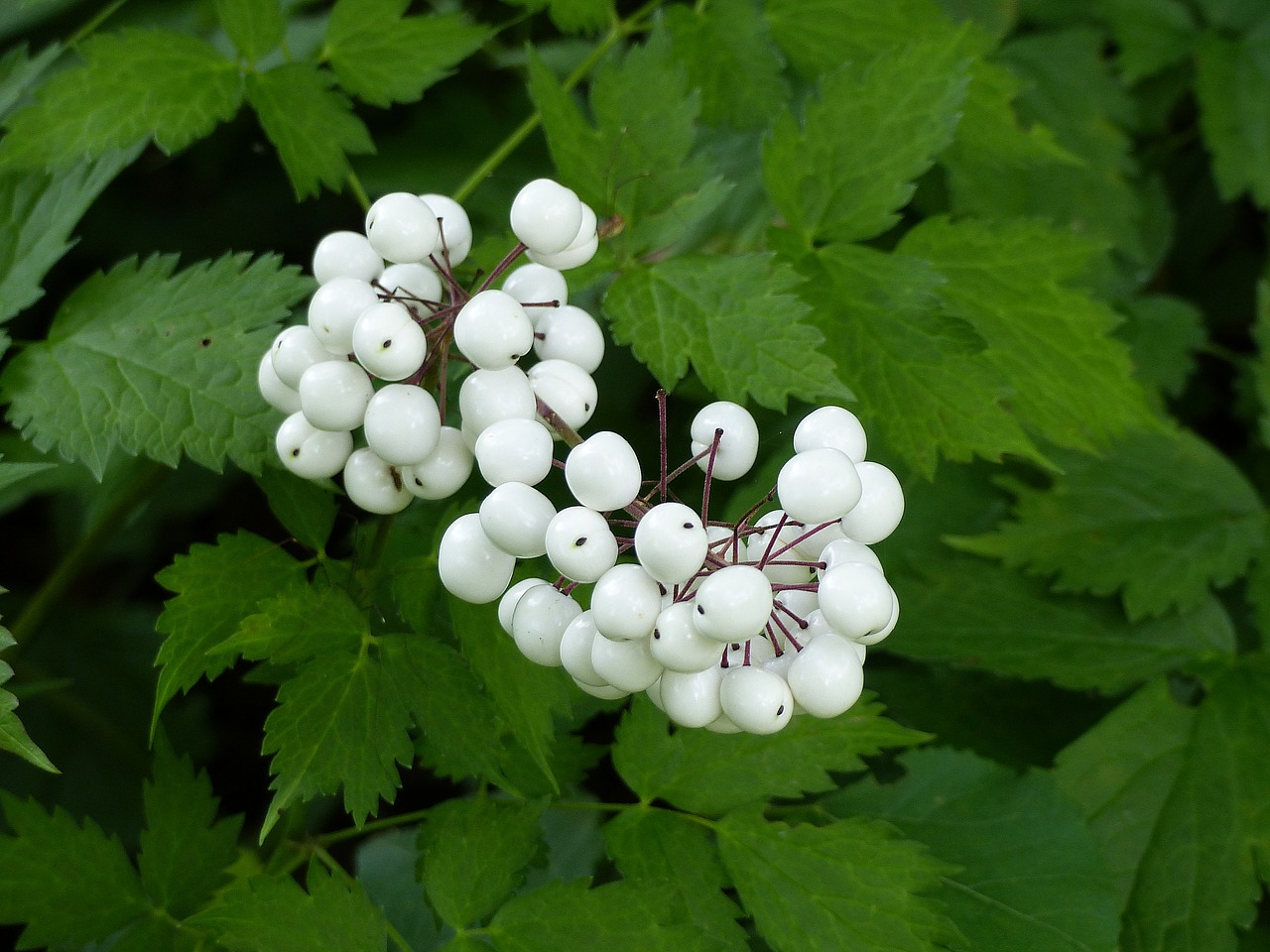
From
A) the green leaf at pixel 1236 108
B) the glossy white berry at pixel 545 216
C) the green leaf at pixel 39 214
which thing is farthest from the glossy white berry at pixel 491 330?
the green leaf at pixel 1236 108

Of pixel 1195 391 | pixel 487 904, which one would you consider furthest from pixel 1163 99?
pixel 487 904

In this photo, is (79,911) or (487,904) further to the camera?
(79,911)

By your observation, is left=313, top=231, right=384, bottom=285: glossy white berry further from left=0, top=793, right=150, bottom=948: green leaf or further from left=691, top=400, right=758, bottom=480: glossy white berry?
left=0, top=793, right=150, bottom=948: green leaf

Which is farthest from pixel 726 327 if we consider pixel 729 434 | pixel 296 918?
pixel 296 918

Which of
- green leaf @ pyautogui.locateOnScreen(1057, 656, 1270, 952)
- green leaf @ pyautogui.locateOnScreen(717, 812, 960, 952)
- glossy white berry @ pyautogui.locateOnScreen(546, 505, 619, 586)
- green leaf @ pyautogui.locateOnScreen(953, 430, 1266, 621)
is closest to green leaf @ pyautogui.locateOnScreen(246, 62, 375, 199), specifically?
glossy white berry @ pyautogui.locateOnScreen(546, 505, 619, 586)

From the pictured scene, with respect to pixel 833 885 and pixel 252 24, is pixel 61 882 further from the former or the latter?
pixel 252 24

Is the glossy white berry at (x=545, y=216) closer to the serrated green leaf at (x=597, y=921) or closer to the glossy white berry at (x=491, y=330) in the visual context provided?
the glossy white berry at (x=491, y=330)

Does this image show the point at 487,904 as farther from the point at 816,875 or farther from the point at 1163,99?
the point at 1163,99
